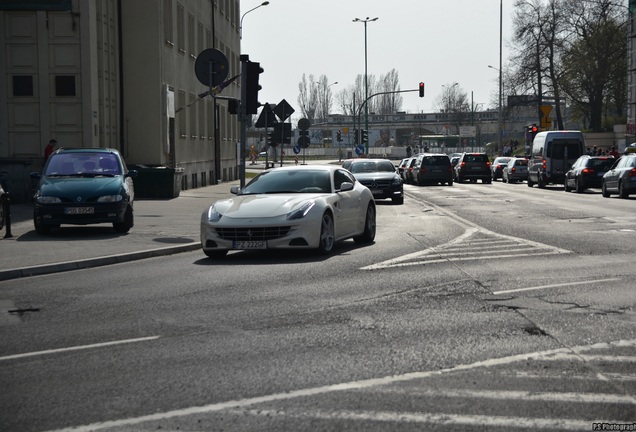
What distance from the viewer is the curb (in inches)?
527

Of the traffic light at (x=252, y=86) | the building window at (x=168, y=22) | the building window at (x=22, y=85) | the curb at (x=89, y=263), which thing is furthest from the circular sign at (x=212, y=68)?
the building window at (x=168, y=22)

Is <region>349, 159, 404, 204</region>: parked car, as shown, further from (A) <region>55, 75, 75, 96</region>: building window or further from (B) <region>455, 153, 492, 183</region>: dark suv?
(B) <region>455, 153, 492, 183</region>: dark suv

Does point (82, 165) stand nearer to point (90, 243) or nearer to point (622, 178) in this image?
point (90, 243)

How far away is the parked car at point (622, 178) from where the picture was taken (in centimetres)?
3447

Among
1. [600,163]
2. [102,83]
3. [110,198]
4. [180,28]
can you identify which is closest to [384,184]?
[102,83]

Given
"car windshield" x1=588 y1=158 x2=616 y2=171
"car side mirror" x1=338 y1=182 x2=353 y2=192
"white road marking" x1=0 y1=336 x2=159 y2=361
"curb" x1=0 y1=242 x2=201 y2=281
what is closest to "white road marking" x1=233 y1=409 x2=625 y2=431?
"white road marking" x1=0 y1=336 x2=159 y2=361

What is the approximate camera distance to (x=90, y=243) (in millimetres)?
17625

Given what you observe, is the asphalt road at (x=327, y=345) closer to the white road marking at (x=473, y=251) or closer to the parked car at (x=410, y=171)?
the white road marking at (x=473, y=251)

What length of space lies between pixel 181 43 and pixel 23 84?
1266 centimetres

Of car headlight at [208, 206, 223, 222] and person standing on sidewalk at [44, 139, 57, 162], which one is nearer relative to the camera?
car headlight at [208, 206, 223, 222]

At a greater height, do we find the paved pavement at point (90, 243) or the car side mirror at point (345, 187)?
the car side mirror at point (345, 187)

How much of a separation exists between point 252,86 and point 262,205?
260 inches

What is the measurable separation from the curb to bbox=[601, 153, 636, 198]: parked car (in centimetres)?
2107

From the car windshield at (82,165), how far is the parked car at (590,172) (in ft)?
82.4
